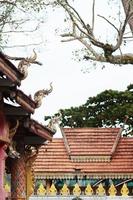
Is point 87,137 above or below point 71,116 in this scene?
below

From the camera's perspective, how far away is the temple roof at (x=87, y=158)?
20.9 m

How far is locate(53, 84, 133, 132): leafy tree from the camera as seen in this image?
32.7m

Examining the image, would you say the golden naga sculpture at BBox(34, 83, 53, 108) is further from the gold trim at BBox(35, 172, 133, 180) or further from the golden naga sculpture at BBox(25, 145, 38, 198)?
the gold trim at BBox(35, 172, 133, 180)

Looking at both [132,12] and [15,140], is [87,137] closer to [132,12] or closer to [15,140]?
[132,12]

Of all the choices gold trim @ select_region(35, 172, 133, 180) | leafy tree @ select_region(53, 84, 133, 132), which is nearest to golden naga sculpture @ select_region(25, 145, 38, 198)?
gold trim @ select_region(35, 172, 133, 180)

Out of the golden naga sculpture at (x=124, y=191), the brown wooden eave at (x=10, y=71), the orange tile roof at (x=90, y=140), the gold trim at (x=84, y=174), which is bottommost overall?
the golden naga sculpture at (x=124, y=191)

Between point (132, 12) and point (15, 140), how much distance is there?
271 inches

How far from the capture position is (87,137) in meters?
22.2

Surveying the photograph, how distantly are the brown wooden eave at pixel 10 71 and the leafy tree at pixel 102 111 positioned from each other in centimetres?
2417

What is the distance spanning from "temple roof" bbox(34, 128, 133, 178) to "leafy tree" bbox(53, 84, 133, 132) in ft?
32.8

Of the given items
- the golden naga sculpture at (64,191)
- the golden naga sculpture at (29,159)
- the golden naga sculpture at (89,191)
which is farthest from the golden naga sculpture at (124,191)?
the golden naga sculpture at (29,159)

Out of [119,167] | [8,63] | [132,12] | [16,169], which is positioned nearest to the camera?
[8,63]

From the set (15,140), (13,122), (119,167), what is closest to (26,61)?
(13,122)

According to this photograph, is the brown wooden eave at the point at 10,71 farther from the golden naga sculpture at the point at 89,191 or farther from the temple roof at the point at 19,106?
the golden naga sculpture at the point at 89,191
